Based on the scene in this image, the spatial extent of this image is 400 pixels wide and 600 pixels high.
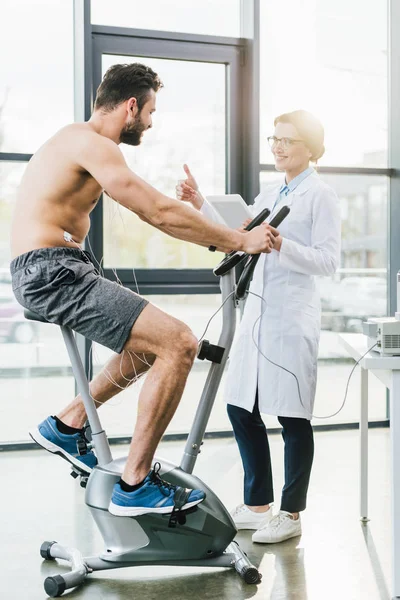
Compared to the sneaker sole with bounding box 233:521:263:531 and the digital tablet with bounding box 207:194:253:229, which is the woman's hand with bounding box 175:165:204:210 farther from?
the sneaker sole with bounding box 233:521:263:531

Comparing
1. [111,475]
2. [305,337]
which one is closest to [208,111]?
[305,337]

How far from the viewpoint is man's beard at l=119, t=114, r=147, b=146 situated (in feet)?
8.00

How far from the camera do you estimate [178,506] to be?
91.5 inches

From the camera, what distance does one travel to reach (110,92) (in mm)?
Result: 2436

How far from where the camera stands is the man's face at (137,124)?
2.44 m

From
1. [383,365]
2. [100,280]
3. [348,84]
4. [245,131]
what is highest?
[348,84]

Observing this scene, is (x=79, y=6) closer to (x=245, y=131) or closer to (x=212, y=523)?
(x=245, y=131)

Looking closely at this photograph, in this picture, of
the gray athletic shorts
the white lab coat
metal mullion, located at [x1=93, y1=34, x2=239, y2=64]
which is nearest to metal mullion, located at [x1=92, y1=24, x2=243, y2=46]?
metal mullion, located at [x1=93, y1=34, x2=239, y2=64]

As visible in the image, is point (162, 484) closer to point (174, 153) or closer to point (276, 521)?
point (276, 521)

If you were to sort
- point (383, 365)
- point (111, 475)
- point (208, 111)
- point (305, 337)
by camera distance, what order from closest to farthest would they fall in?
point (383, 365) → point (111, 475) → point (305, 337) → point (208, 111)

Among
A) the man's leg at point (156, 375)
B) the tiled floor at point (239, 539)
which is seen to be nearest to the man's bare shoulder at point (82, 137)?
the man's leg at point (156, 375)

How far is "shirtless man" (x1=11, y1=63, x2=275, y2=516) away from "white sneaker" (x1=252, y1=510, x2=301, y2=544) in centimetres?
53

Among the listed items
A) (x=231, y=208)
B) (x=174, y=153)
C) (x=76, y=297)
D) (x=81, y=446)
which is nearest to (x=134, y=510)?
(x=81, y=446)

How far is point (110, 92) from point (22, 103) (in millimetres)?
1863
